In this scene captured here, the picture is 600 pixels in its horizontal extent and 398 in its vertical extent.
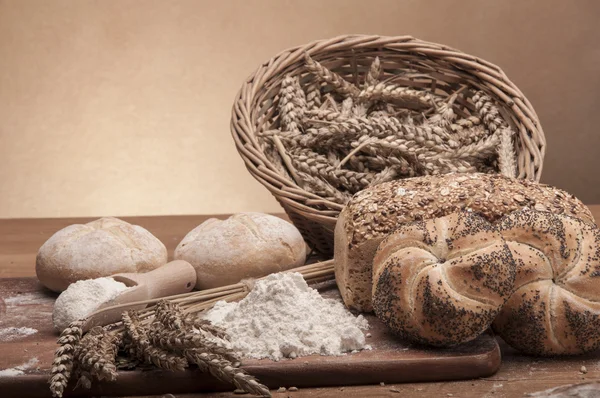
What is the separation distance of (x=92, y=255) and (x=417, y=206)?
81cm

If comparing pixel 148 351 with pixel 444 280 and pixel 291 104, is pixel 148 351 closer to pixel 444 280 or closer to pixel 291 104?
pixel 444 280

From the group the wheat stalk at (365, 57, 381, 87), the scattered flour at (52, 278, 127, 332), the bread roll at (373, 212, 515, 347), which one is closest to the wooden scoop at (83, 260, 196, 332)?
the scattered flour at (52, 278, 127, 332)

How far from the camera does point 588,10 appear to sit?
401cm

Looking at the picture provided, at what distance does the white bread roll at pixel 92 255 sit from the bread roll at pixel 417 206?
54 cm

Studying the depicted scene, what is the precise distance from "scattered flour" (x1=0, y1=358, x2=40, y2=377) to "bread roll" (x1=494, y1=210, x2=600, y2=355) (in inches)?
35.4

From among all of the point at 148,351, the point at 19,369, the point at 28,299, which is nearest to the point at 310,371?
the point at 148,351

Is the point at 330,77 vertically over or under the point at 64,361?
over

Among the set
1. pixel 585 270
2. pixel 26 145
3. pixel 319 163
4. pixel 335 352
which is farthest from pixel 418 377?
pixel 26 145

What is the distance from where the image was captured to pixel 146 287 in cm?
168

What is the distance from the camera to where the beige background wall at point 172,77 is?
403cm

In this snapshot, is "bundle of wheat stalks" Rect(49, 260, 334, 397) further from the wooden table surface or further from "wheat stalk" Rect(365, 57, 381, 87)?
"wheat stalk" Rect(365, 57, 381, 87)

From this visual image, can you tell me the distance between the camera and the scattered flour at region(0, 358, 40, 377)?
1300 mm

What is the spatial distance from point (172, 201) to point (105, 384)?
3.03 m

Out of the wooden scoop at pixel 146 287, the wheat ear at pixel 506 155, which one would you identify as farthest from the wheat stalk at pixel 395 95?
the wooden scoop at pixel 146 287
